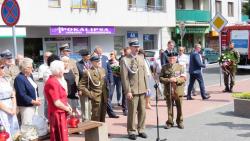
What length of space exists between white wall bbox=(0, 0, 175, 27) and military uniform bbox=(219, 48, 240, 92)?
14477 millimetres

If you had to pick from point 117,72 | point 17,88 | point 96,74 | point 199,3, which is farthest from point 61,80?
point 199,3

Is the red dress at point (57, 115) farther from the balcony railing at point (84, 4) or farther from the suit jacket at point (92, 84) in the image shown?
the balcony railing at point (84, 4)

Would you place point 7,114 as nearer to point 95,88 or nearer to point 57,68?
point 57,68

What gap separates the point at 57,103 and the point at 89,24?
81.3 ft

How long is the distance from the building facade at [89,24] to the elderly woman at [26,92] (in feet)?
60.4

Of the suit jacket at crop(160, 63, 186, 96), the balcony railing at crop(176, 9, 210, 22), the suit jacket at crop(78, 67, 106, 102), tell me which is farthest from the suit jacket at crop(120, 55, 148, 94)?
the balcony railing at crop(176, 9, 210, 22)

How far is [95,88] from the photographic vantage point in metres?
8.77

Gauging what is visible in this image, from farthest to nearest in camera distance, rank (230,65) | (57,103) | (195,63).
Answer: (230,65), (195,63), (57,103)

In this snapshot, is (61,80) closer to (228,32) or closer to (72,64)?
(72,64)

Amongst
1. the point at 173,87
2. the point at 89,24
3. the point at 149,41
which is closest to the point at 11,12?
the point at 173,87

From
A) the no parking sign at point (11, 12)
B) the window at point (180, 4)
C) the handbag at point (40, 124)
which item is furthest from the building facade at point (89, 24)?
the handbag at point (40, 124)

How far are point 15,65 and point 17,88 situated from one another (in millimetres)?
2478

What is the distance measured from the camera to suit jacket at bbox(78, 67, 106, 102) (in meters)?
8.70

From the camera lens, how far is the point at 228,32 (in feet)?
82.0
